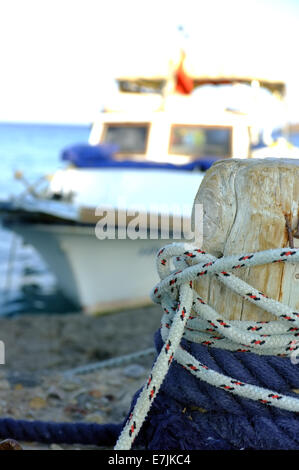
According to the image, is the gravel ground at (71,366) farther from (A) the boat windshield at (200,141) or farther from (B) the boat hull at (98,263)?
(A) the boat windshield at (200,141)

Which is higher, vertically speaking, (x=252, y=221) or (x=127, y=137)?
(x=127, y=137)

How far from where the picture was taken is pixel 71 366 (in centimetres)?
511

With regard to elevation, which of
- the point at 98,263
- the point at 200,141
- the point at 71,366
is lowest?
the point at 71,366

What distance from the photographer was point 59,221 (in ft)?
22.3

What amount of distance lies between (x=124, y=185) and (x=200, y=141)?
1361 mm

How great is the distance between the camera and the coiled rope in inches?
57.9

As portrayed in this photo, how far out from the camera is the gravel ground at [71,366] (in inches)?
115

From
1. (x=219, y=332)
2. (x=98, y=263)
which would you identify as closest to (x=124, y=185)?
(x=98, y=263)

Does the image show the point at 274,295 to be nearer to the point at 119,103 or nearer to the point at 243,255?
the point at 243,255

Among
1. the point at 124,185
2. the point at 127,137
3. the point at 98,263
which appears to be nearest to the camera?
the point at 124,185

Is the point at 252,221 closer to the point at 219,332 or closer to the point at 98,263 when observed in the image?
the point at 219,332

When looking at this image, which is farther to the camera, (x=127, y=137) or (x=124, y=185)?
(x=127, y=137)

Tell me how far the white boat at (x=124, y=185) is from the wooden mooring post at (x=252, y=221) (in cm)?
480
